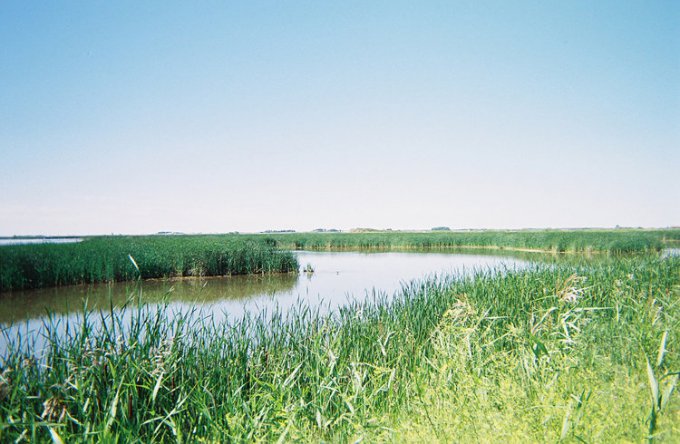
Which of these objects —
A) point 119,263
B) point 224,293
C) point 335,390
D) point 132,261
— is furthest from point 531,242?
point 132,261

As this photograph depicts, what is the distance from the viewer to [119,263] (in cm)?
1416

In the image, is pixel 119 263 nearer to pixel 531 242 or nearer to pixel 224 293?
pixel 224 293

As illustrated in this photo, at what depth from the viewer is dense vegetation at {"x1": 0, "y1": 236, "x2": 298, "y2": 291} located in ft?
38.0

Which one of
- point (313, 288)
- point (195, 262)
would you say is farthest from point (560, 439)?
point (195, 262)

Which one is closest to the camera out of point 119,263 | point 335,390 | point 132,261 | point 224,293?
point 335,390

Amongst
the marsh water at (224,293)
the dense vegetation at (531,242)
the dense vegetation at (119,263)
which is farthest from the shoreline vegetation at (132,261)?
the marsh water at (224,293)

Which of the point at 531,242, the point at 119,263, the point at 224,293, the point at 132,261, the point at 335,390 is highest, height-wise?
the point at 132,261

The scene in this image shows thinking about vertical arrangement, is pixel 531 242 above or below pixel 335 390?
above

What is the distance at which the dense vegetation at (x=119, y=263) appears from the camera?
456 inches

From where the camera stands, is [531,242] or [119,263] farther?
[531,242]

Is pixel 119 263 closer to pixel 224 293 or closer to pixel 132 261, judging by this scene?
pixel 224 293

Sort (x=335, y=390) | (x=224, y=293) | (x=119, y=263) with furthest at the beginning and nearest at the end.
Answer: (x=119, y=263) < (x=224, y=293) < (x=335, y=390)

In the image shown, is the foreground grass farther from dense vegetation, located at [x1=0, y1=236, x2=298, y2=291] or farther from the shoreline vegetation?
dense vegetation, located at [x1=0, y1=236, x2=298, y2=291]

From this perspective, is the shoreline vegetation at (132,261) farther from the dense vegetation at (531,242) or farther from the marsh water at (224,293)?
the marsh water at (224,293)
